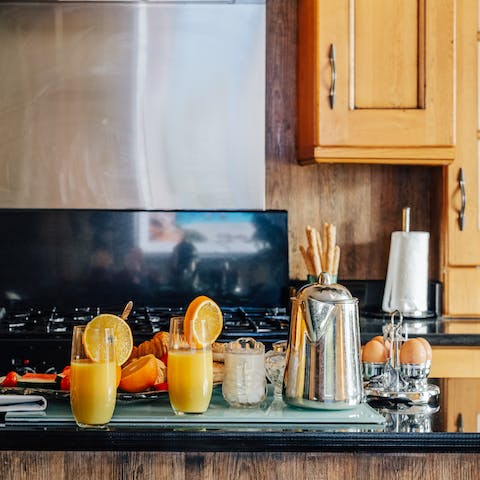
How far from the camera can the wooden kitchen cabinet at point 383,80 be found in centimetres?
323

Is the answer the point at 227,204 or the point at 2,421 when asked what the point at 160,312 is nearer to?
the point at 227,204

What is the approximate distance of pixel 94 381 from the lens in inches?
60.8

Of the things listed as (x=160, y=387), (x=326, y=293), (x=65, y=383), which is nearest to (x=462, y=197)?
(x=326, y=293)

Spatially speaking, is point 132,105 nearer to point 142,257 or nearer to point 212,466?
point 142,257

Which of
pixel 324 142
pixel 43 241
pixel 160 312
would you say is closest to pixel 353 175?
pixel 324 142

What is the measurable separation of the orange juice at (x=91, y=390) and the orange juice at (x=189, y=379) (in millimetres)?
Result: 121

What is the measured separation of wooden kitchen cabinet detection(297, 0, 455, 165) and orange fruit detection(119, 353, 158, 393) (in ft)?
5.49

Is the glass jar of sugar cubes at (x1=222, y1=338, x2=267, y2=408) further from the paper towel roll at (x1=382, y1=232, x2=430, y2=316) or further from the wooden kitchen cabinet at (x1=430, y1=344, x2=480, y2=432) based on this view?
the paper towel roll at (x1=382, y1=232, x2=430, y2=316)

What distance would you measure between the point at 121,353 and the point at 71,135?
6.34 feet

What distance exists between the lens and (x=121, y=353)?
1.73 metres

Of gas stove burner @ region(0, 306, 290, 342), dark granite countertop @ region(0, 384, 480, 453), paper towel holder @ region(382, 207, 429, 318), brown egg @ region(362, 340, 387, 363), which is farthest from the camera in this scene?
paper towel holder @ region(382, 207, 429, 318)

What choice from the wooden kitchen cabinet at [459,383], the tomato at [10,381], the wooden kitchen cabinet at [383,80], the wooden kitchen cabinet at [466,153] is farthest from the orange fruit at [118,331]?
the wooden kitchen cabinet at [466,153]

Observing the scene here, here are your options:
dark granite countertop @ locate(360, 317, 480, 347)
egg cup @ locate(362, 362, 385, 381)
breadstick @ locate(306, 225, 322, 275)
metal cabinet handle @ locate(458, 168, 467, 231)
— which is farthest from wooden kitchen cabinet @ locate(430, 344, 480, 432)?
breadstick @ locate(306, 225, 322, 275)

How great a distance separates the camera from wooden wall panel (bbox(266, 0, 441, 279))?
3607 mm
